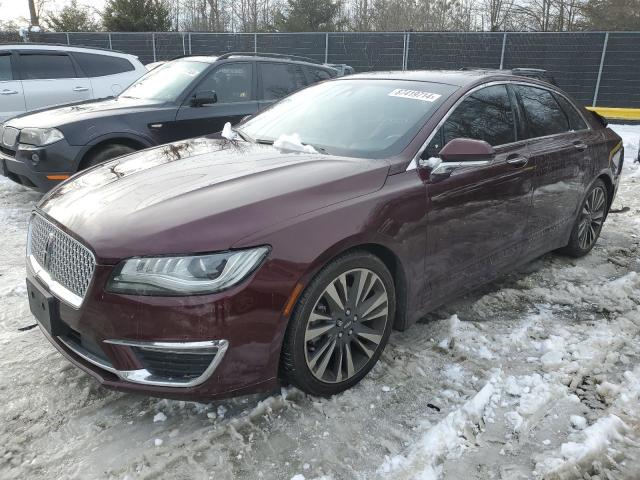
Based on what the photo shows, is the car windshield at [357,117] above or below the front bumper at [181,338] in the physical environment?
above

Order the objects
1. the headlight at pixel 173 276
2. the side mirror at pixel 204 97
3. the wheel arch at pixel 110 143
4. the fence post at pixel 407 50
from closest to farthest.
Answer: the headlight at pixel 173 276 < the wheel arch at pixel 110 143 < the side mirror at pixel 204 97 < the fence post at pixel 407 50

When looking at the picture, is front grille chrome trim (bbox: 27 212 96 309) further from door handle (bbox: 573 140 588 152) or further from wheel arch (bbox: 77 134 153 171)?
door handle (bbox: 573 140 588 152)

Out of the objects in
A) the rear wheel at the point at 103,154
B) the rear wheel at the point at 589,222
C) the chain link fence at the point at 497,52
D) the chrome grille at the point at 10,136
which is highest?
the chain link fence at the point at 497,52

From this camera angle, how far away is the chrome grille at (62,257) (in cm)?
230

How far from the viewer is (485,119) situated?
3.58m

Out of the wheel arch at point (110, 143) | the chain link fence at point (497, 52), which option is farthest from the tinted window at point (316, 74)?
the chain link fence at point (497, 52)

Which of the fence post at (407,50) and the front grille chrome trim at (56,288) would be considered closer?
the front grille chrome trim at (56,288)

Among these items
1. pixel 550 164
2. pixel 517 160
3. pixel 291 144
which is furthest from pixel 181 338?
pixel 550 164

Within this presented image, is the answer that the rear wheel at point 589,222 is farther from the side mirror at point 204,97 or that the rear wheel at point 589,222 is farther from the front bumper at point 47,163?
the front bumper at point 47,163

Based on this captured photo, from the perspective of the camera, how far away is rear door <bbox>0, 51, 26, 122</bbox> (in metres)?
7.83

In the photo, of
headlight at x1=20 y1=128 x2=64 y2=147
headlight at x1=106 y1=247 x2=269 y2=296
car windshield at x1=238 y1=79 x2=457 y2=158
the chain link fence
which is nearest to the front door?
car windshield at x1=238 y1=79 x2=457 y2=158

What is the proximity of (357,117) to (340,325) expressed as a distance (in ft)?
4.71

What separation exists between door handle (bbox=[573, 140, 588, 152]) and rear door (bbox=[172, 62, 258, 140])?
3.51 metres

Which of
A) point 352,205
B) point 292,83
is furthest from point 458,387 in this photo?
point 292,83
